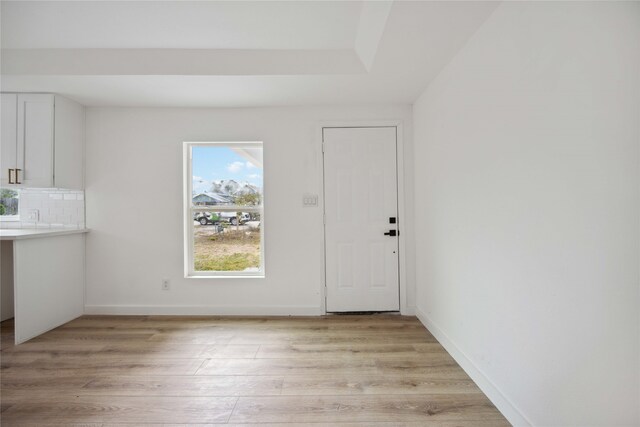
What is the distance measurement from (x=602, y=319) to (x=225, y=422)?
6.28 ft

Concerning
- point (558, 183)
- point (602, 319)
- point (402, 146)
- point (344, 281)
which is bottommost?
point (344, 281)

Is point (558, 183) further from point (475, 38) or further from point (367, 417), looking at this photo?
point (367, 417)

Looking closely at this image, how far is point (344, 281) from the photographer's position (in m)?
3.39

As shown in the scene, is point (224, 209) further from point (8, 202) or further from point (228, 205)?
point (8, 202)

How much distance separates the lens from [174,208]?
3416 millimetres

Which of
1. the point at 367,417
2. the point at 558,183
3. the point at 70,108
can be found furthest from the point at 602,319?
the point at 70,108

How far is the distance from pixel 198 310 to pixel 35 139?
2.47 metres

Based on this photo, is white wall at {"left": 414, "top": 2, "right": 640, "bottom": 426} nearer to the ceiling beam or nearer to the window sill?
the ceiling beam

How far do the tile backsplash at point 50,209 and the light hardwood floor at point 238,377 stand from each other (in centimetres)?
115

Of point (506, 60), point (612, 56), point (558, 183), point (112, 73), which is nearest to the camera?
point (612, 56)

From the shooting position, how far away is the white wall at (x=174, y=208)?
3.39 meters

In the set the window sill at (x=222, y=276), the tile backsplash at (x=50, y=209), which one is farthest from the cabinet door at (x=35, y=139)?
the window sill at (x=222, y=276)

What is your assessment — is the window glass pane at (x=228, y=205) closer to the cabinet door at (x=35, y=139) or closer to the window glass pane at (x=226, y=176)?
the window glass pane at (x=226, y=176)

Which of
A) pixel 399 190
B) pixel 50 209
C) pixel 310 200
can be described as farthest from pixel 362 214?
pixel 50 209
